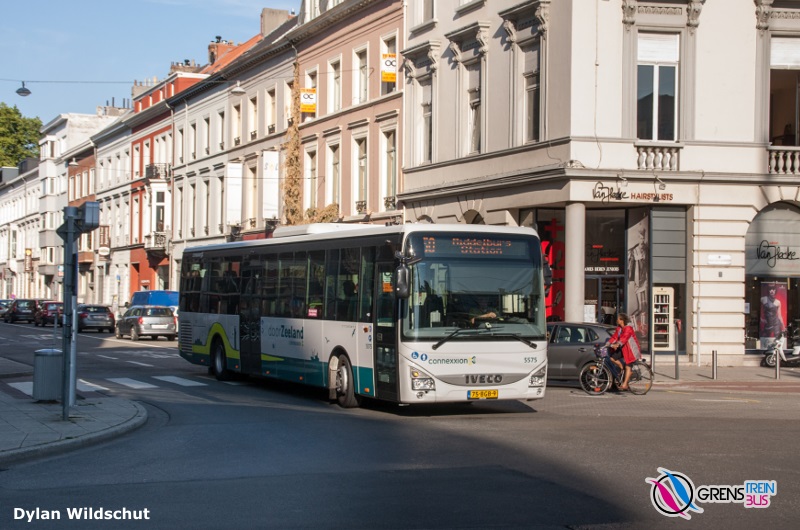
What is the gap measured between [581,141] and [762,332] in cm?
753

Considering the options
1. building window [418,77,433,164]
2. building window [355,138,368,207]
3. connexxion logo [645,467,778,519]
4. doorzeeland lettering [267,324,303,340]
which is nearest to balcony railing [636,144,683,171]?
building window [418,77,433,164]

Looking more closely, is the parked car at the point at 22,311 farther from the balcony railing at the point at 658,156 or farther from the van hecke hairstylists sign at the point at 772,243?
the van hecke hairstylists sign at the point at 772,243

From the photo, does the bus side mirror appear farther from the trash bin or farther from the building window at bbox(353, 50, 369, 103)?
the building window at bbox(353, 50, 369, 103)

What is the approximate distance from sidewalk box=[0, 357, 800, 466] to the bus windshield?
4578 millimetres

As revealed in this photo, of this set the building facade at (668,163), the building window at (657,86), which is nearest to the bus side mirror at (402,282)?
the building facade at (668,163)

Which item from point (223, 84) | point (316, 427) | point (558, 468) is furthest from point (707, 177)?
point (223, 84)

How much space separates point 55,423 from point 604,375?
1103 centimetres

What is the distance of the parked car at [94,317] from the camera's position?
5034cm

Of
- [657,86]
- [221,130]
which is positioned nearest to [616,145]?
[657,86]

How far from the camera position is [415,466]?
440 inches

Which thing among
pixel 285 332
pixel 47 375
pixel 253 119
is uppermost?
pixel 253 119

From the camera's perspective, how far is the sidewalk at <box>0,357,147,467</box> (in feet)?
40.4

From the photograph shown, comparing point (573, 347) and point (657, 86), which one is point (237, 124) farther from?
point (573, 347)

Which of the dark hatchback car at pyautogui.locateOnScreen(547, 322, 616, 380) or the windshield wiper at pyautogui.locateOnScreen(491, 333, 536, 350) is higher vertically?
the windshield wiper at pyautogui.locateOnScreen(491, 333, 536, 350)
